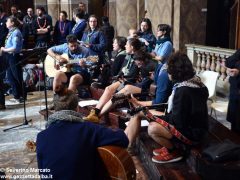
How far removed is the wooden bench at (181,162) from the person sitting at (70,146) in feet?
4.47

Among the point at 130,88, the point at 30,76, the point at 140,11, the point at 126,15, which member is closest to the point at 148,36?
the point at 130,88

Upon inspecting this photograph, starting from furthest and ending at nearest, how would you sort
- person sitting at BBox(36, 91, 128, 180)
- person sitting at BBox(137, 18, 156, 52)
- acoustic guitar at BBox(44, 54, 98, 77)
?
person sitting at BBox(137, 18, 156, 52) → acoustic guitar at BBox(44, 54, 98, 77) → person sitting at BBox(36, 91, 128, 180)

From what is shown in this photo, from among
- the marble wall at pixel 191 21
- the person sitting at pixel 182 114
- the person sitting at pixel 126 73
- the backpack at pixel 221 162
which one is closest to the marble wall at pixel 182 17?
the marble wall at pixel 191 21

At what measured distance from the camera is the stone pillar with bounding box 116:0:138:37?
990cm

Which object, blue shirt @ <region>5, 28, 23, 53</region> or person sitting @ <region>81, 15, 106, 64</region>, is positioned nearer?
blue shirt @ <region>5, 28, 23, 53</region>

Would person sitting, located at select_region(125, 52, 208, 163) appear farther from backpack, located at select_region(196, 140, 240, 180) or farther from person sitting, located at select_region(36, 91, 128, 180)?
person sitting, located at select_region(36, 91, 128, 180)

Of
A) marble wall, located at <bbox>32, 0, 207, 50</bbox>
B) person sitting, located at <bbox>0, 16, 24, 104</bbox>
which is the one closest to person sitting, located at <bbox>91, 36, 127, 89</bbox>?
person sitting, located at <bbox>0, 16, 24, 104</bbox>

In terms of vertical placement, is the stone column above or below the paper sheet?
above

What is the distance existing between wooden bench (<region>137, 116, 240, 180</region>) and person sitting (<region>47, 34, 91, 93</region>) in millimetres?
2163

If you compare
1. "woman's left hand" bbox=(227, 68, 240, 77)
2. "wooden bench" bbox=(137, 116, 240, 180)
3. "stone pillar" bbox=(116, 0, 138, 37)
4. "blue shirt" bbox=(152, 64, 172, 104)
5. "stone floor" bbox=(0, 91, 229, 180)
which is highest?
"stone pillar" bbox=(116, 0, 138, 37)

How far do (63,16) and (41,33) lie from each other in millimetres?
919

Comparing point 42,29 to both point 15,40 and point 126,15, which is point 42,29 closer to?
point 126,15

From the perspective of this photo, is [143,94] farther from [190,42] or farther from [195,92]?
[190,42]

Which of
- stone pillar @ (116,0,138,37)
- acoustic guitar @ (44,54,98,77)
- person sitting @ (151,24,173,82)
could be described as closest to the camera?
person sitting @ (151,24,173,82)
